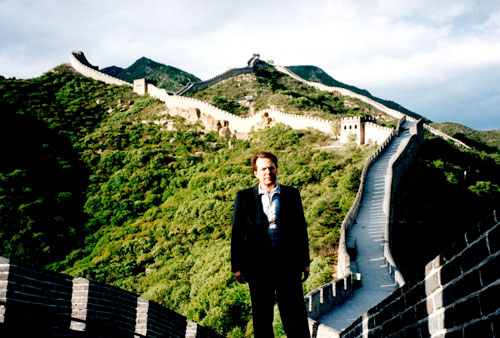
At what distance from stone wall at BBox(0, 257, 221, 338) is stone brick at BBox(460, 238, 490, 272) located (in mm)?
2974

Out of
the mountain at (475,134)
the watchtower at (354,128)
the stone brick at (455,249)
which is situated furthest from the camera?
the mountain at (475,134)

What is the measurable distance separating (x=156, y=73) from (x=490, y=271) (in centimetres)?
9675

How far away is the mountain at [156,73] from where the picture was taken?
8538 cm

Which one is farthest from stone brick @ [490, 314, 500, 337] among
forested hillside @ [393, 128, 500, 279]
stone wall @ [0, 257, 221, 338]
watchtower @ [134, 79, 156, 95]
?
watchtower @ [134, 79, 156, 95]

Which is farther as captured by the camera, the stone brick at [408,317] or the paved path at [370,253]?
the paved path at [370,253]

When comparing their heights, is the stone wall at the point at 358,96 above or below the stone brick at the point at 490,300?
above

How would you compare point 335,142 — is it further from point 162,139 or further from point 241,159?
point 162,139

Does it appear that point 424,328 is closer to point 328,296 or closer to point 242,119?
point 328,296

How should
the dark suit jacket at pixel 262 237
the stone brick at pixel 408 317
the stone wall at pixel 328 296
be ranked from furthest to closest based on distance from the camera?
the stone wall at pixel 328 296 < the dark suit jacket at pixel 262 237 < the stone brick at pixel 408 317

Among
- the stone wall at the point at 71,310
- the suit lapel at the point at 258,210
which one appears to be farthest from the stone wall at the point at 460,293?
the stone wall at the point at 71,310

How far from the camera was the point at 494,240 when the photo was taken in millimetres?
2029

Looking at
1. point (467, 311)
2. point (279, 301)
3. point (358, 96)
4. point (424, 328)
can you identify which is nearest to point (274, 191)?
point (279, 301)

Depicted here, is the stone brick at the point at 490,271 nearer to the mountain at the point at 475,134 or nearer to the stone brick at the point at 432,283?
the stone brick at the point at 432,283

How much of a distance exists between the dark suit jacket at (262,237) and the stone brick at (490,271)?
2.21 metres
